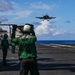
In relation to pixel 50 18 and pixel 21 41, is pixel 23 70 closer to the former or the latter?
pixel 21 41

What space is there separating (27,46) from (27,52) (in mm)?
147

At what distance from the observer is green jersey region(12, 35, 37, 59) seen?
9.37 meters

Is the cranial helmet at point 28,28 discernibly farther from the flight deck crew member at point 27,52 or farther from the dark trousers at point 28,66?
the dark trousers at point 28,66

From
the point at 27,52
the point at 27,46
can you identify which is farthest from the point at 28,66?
the point at 27,46

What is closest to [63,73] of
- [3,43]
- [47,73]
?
[47,73]

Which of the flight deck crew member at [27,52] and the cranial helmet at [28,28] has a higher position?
the cranial helmet at [28,28]

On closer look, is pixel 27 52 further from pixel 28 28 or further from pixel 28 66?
pixel 28 28

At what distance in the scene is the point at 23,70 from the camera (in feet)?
30.8

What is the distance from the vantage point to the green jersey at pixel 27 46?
937cm

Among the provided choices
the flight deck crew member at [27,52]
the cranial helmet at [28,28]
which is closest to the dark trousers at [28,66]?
the flight deck crew member at [27,52]

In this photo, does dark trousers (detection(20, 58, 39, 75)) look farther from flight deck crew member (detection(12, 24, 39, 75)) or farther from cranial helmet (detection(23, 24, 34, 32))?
cranial helmet (detection(23, 24, 34, 32))

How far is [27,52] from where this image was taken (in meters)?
9.42

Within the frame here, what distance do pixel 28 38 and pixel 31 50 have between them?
31 cm

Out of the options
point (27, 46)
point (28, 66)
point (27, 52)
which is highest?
point (27, 46)
